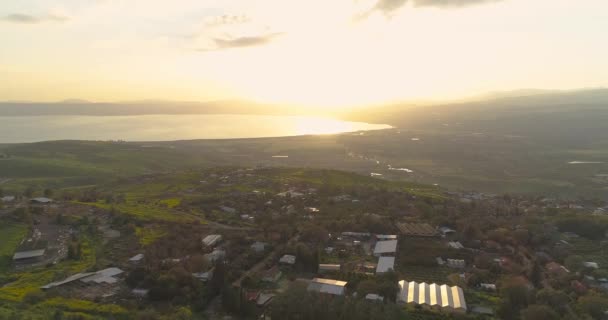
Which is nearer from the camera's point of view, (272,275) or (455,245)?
(272,275)

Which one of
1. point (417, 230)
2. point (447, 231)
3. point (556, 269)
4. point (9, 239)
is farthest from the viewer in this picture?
point (447, 231)

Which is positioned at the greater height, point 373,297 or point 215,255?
point 215,255

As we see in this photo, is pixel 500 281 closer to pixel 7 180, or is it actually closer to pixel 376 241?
pixel 376 241

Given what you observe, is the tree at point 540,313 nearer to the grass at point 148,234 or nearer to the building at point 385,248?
the building at point 385,248

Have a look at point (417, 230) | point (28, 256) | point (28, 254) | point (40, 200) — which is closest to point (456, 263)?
point (417, 230)

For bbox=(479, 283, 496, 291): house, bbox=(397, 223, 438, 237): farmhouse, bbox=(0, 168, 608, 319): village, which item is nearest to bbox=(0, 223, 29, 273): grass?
bbox=(0, 168, 608, 319): village

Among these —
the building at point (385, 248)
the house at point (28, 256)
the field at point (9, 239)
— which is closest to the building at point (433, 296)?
the building at point (385, 248)

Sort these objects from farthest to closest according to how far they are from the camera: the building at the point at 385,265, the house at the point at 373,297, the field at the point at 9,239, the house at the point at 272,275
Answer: the field at the point at 9,239, the building at the point at 385,265, the house at the point at 272,275, the house at the point at 373,297

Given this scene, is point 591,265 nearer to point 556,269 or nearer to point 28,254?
point 556,269
